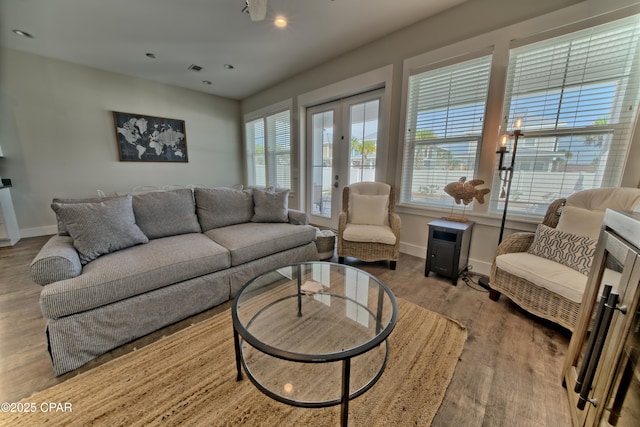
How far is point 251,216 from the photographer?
8.64 ft

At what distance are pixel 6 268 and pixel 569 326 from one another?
4.87 m

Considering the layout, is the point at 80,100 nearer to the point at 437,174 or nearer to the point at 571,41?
the point at 437,174

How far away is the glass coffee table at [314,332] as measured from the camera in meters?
0.96

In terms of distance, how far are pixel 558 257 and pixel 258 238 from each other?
2287mm

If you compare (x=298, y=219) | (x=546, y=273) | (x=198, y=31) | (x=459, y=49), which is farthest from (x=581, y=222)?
(x=198, y=31)

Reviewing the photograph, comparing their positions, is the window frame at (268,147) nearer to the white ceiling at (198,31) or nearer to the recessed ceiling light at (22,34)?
the white ceiling at (198,31)

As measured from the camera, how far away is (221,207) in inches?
95.7

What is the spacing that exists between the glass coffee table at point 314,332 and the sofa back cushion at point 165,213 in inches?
44.7

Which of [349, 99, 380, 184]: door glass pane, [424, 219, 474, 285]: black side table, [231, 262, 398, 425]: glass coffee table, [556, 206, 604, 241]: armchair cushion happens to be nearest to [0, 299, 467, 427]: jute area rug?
[231, 262, 398, 425]: glass coffee table

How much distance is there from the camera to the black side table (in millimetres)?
2111

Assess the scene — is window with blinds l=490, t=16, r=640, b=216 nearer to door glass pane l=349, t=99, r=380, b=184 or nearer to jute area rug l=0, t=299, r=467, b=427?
door glass pane l=349, t=99, r=380, b=184

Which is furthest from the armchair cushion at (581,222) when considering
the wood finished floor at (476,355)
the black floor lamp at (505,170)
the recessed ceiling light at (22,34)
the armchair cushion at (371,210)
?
the recessed ceiling light at (22,34)

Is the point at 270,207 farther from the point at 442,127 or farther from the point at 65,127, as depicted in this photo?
the point at 65,127

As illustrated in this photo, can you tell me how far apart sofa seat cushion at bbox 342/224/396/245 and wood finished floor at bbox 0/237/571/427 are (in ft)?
1.40
